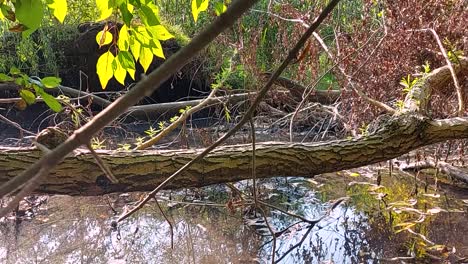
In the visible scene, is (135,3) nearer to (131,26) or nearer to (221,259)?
(131,26)

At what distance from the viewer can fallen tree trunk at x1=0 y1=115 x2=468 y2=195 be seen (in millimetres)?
1782

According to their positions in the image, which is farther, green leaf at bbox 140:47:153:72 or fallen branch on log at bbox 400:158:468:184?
fallen branch on log at bbox 400:158:468:184

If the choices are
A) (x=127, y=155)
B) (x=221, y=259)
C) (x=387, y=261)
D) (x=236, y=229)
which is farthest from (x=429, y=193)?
(x=127, y=155)

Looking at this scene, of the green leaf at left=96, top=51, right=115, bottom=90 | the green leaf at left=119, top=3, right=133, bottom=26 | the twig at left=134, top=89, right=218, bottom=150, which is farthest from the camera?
the twig at left=134, top=89, right=218, bottom=150

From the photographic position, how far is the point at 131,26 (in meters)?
1.01

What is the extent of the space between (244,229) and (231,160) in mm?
1103

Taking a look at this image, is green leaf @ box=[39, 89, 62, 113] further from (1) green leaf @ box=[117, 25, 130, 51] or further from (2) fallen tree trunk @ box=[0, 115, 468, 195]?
(2) fallen tree trunk @ box=[0, 115, 468, 195]

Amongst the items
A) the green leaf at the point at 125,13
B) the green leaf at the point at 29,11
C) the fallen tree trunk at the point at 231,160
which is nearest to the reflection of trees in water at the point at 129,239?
the fallen tree trunk at the point at 231,160

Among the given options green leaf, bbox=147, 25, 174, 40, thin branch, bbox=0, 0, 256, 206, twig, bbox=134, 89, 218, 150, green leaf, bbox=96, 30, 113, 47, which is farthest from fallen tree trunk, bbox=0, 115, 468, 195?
thin branch, bbox=0, 0, 256, 206

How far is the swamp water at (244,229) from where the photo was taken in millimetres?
2658

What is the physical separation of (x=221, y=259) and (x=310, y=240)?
513mm

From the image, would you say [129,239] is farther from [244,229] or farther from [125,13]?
[125,13]

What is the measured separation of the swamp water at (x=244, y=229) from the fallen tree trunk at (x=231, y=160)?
17.4 inches

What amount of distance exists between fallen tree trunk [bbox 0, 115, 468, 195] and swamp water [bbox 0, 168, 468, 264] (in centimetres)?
44
